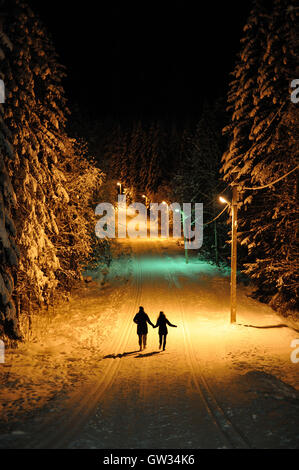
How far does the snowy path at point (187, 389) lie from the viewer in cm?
609

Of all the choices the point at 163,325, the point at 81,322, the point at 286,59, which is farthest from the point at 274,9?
the point at 81,322

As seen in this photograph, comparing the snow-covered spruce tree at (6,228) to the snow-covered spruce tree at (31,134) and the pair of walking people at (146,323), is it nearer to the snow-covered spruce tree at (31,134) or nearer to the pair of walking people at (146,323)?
the snow-covered spruce tree at (31,134)

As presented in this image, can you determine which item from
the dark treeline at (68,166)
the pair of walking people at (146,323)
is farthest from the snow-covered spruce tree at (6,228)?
the pair of walking people at (146,323)

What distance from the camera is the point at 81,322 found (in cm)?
1566

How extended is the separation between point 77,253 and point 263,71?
534 inches

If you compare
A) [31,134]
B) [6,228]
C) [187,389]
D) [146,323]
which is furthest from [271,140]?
[6,228]

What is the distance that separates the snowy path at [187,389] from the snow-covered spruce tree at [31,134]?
443 centimetres

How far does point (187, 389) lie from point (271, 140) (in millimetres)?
12938

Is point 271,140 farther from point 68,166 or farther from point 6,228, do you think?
point 6,228

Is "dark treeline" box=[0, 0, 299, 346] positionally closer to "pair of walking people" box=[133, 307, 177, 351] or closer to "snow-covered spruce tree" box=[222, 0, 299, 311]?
"snow-covered spruce tree" box=[222, 0, 299, 311]

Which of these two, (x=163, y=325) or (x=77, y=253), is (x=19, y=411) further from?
(x=77, y=253)

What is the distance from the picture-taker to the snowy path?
609 centimetres

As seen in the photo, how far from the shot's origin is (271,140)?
618 inches

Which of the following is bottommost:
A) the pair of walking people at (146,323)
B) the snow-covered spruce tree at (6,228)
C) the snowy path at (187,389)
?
the snowy path at (187,389)
